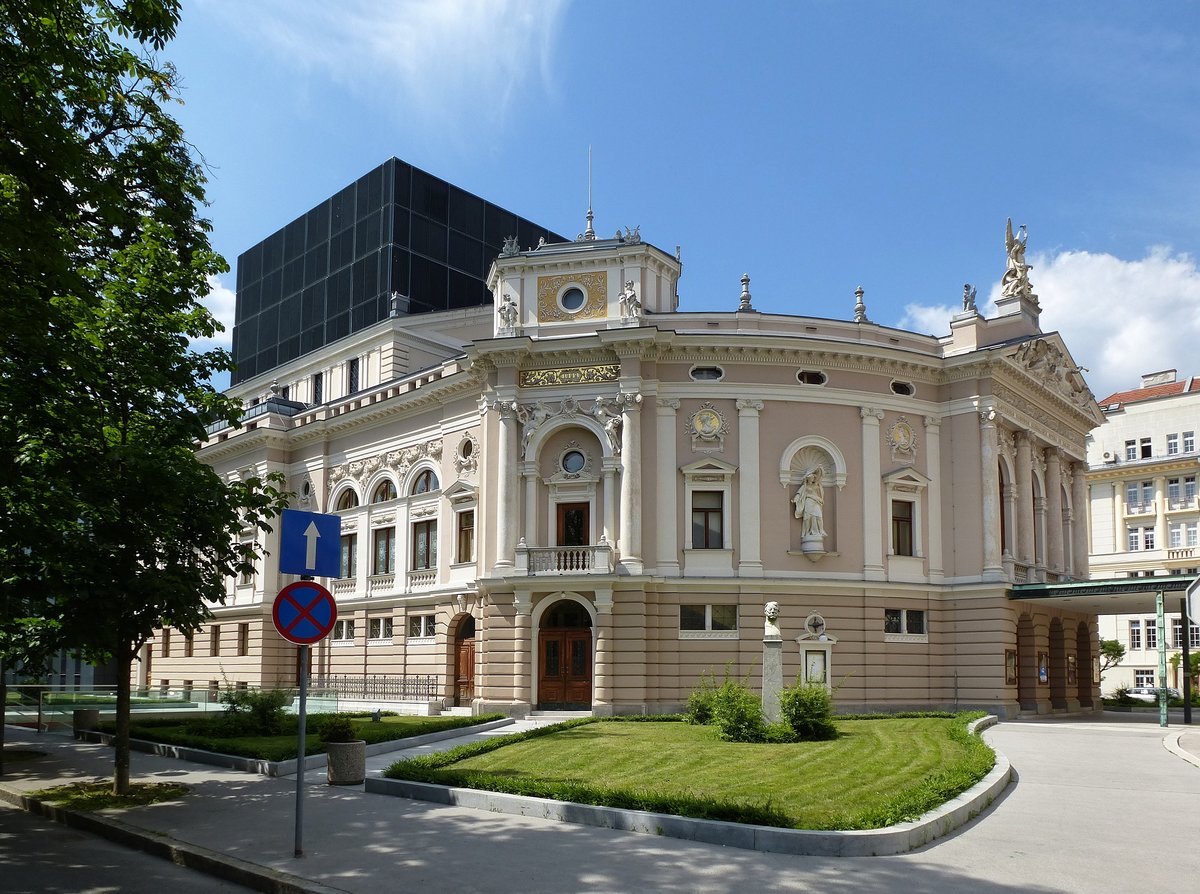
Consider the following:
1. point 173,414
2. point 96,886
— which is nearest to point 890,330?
point 173,414

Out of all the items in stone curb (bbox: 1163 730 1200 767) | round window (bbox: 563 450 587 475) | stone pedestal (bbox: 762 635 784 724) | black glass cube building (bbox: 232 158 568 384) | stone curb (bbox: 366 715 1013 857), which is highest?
black glass cube building (bbox: 232 158 568 384)

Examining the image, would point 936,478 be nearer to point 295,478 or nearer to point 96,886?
point 295,478

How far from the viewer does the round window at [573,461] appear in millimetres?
36938

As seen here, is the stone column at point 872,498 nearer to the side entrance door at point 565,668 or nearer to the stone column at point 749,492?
the stone column at point 749,492

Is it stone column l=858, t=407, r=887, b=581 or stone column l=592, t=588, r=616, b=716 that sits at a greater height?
stone column l=858, t=407, r=887, b=581

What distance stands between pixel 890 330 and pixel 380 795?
2718cm

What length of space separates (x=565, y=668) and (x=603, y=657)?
6.55 ft

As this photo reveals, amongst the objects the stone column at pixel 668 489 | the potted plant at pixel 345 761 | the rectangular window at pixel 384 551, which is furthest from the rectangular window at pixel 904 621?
the potted plant at pixel 345 761

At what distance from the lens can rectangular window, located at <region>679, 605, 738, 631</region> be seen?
35406 mm

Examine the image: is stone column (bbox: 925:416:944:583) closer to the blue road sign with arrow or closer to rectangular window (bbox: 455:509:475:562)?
rectangular window (bbox: 455:509:475:562)

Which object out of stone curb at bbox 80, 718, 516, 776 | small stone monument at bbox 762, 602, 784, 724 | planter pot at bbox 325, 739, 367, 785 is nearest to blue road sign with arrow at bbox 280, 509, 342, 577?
planter pot at bbox 325, 739, 367, 785

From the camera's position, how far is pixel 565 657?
35.8m

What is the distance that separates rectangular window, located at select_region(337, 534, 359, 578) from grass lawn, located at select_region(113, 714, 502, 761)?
47.6 ft

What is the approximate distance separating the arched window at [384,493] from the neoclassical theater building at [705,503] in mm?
3484
